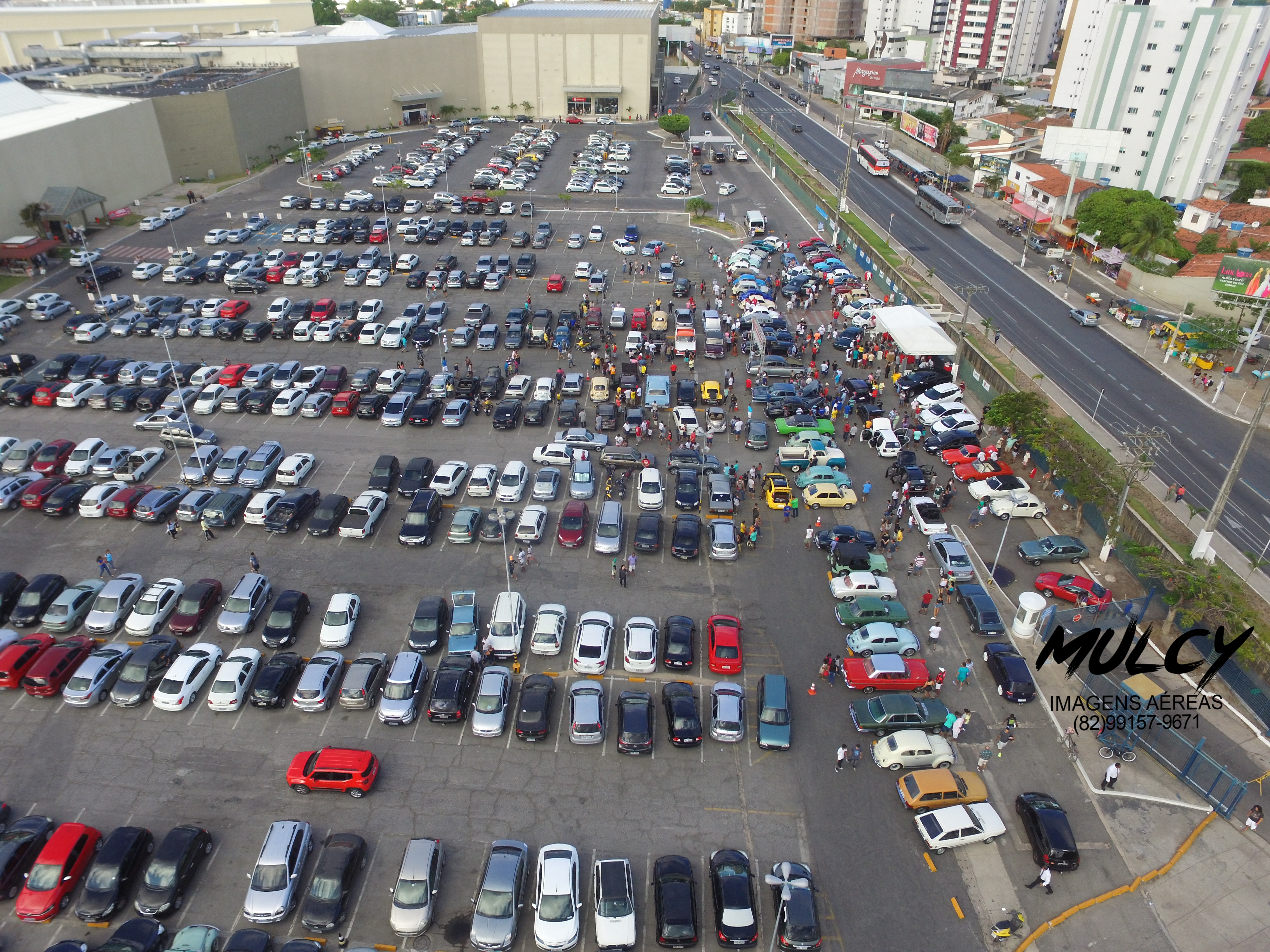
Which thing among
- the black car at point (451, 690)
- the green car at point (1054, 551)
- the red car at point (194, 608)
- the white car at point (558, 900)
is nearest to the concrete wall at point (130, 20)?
the red car at point (194, 608)

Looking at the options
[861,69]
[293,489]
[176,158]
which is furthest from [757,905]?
[861,69]

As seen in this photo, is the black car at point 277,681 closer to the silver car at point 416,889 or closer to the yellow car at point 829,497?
the silver car at point 416,889

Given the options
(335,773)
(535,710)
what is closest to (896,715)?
(535,710)

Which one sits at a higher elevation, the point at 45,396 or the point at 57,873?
the point at 45,396

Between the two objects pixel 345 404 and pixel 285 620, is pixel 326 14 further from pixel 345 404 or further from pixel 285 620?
pixel 285 620

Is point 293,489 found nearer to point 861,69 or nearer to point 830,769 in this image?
point 830,769

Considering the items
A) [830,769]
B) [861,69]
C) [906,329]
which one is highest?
[861,69]
